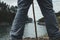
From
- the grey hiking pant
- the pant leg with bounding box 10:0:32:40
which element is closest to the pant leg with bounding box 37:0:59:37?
the grey hiking pant

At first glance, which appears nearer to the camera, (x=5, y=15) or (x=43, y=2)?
(x=43, y=2)

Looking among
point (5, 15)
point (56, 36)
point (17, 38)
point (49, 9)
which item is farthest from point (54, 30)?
point (5, 15)

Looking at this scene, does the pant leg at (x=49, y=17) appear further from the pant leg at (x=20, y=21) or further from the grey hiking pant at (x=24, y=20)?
the pant leg at (x=20, y=21)

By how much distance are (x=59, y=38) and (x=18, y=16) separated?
1.77 ft

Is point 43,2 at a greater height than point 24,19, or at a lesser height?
greater

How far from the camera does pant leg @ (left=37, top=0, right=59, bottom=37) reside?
284 cm

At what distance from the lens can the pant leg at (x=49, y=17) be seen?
2.84 m

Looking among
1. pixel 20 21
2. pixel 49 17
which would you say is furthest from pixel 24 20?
pixel 49 17

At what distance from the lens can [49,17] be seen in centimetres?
287

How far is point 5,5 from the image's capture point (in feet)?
69.4

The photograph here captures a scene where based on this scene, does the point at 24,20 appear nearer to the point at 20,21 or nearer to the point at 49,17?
the point at 20,21

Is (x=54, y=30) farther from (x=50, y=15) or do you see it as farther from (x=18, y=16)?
(x=18, y=16)

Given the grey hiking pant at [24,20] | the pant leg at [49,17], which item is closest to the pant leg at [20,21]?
the grey hiking pant at [24,20]

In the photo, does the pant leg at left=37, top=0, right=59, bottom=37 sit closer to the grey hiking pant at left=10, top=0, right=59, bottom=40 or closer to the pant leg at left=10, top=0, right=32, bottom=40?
the grey hiking pant at left=10, top=0, right=59, bottom=40
